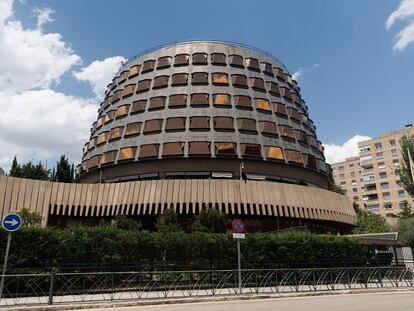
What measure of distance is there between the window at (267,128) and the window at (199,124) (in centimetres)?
641

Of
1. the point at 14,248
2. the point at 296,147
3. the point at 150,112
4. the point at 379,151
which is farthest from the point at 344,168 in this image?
the point at 14,248

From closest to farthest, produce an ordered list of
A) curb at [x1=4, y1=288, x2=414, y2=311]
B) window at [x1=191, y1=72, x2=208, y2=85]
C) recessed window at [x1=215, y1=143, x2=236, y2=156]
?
1. curb at [x1=4, y1=288, x2=414, y2=311]
2. recessed window at [x1=215, y1=143, x2=236, y2=156]
3. window at [x1=191, y1=72, x2=208, y2=85]

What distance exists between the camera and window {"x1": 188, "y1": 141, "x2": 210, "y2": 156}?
35.4 m

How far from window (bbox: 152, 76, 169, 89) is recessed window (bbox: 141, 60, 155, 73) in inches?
124

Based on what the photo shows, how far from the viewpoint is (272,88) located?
44.3 metres

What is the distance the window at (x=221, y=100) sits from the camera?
3925 centimetres

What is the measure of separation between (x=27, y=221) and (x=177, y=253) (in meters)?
15.2

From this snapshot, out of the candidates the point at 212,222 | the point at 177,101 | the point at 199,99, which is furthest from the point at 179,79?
the point at 212,222

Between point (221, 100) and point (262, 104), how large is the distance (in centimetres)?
534

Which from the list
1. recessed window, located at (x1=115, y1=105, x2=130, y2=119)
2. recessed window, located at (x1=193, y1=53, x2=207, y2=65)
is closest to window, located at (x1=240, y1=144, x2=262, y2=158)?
recessed window, located at (x1=193, y1=53, x2=207, y2=65)

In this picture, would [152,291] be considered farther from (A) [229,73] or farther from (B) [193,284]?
(A) [229,73]

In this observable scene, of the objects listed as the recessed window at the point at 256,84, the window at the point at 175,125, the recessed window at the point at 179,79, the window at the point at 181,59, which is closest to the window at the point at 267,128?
the recessed window at the point at 256,84

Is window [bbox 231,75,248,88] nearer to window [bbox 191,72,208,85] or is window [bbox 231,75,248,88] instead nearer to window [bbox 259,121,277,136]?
window [bbox 191,72,208,85]

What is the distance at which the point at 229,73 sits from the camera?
4275cm
